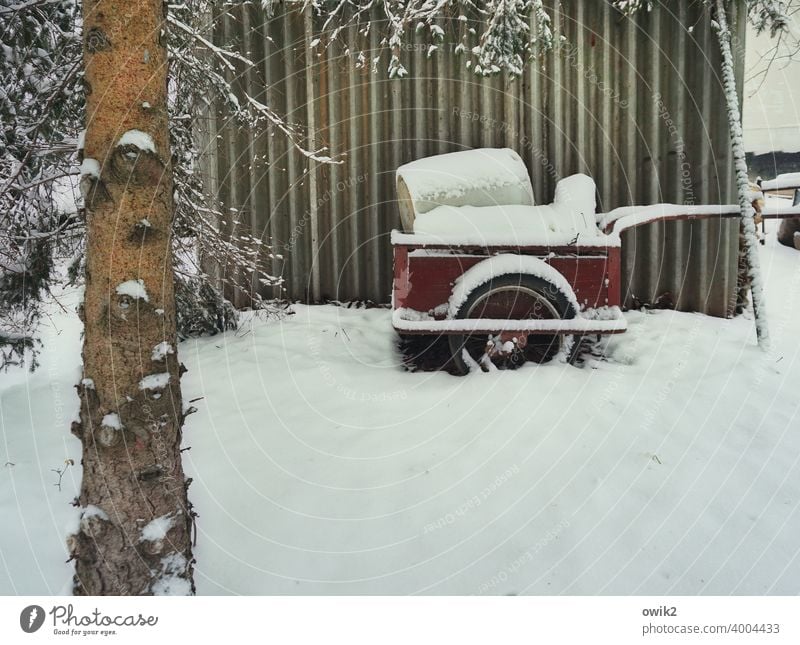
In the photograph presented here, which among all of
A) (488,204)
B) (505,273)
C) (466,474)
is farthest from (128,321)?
(488,204)

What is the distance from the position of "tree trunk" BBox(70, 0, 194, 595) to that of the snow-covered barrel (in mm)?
2009

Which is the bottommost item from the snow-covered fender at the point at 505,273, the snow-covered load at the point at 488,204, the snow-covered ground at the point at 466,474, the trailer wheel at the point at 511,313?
the snow-covered ground at the point at 466,474

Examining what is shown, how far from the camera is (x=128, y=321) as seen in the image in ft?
6.06

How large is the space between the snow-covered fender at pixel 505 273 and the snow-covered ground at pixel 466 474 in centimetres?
46

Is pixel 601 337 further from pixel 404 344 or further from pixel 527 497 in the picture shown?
pixel 527 497

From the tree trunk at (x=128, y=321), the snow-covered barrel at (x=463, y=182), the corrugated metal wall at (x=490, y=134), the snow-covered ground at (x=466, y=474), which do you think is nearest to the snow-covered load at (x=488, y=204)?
the snow-covered barrel at (x=463, y=182)

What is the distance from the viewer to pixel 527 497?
96.2 inches

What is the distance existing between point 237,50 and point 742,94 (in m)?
4.26

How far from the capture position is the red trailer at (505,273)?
3.34m

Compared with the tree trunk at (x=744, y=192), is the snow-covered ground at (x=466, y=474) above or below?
below

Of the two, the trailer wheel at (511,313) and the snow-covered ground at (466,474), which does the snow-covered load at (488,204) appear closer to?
the trailer wheel at (511,313)

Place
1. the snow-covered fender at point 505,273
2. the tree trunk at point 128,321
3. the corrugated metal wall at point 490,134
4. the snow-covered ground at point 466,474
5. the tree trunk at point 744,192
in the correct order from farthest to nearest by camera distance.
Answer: the corrugated metal wall at point 490,134 < the tree trunk at point 744,192 < the snow-covered fender at point 505,273 < the snow-covered ground at point 466,474 < the tree trunk at point 128,321

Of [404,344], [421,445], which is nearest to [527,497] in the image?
[421,445]

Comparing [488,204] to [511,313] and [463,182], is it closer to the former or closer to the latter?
[463,182]
